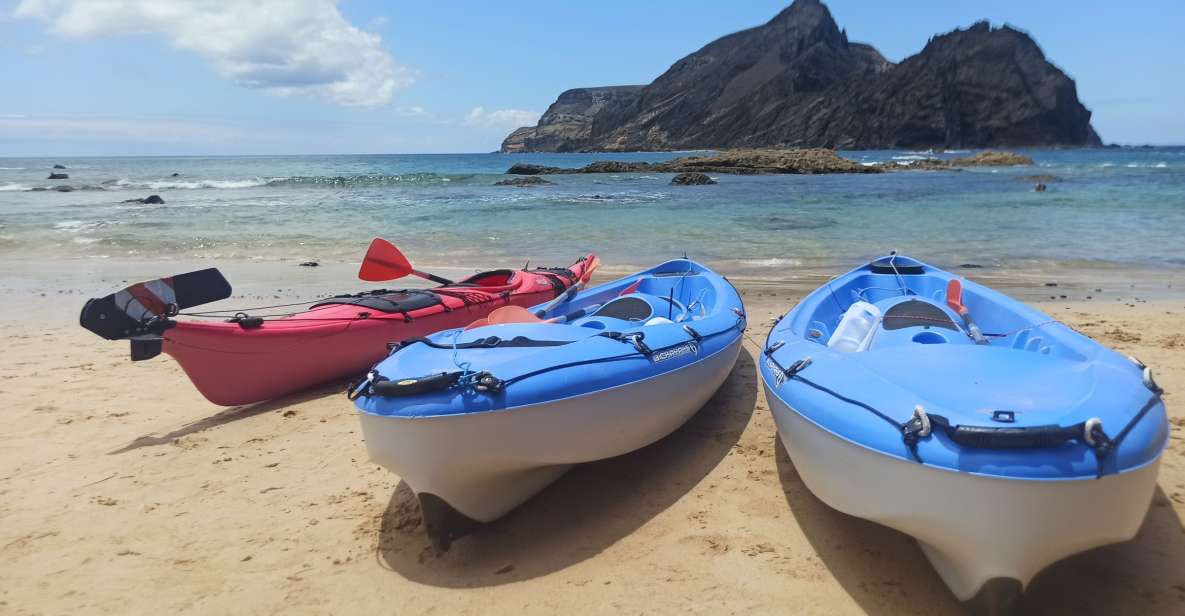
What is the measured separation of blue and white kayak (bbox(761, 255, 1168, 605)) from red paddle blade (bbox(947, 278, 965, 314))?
1.36m

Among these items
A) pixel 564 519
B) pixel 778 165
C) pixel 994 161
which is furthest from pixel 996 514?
pixel 994 161

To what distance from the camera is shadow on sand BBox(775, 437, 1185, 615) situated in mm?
2693

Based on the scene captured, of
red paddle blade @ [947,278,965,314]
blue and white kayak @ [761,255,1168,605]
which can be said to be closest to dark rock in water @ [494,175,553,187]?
red paddle blade @ [947,278,965,314]

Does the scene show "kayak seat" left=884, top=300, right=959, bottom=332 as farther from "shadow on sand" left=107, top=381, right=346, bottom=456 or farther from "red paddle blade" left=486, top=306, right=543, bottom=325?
"shadow on sand" left=107, top=381, right=346, bottom=456

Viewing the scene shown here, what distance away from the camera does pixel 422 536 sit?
344 centimetres

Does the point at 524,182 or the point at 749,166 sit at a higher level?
the point at 749,166

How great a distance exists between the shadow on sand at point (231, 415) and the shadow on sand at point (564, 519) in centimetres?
189

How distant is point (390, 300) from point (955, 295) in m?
4.40

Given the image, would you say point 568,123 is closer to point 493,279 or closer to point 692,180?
point 692,180

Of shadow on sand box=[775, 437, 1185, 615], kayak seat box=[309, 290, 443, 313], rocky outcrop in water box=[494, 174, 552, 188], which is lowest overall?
shadow on sand box=[775, 437, 1185, 615]

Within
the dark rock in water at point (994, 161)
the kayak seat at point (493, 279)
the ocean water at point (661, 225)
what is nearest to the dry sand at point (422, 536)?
the kayak seat at point (493, 279)

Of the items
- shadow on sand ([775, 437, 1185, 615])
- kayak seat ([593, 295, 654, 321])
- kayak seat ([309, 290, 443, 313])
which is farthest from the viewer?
kayak seat ([309, 290, 443, 313])

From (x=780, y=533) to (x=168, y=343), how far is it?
4.01 m

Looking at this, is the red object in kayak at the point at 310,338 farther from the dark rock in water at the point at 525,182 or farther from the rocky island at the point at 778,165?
the rocky island at the point at 778,165
